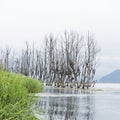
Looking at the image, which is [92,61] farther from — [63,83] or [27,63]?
[27,63]

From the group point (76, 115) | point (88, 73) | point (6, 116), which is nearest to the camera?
point (6, 116)

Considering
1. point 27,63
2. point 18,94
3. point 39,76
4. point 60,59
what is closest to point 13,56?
point 27,63

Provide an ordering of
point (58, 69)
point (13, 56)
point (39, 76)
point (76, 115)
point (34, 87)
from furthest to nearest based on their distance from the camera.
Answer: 1. point (13, 56)
2. point (39, 76)
3. point (58, 69)
4. point (34, 87)
5. point (76, 115)

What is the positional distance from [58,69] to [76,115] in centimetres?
5315

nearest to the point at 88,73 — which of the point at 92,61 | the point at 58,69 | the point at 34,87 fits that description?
→ the point at 92,61

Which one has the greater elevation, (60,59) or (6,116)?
(60,59)

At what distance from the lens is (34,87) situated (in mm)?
31047

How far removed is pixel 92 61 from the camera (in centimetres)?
6406

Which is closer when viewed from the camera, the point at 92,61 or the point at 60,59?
the point at 92,61

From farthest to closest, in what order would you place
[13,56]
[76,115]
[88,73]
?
[13,56], [88,73], [76,115]

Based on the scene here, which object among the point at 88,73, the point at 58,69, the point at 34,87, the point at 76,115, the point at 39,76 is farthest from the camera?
the point at 39,76

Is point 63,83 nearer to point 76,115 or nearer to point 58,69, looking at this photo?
point 58,69

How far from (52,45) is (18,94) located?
64.1m

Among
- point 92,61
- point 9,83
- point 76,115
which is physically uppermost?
point 92,61
